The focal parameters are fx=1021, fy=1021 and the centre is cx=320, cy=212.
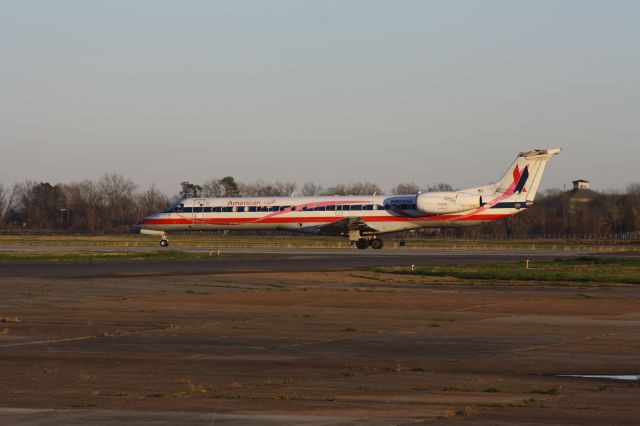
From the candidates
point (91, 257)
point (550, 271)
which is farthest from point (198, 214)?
point (550, 271)

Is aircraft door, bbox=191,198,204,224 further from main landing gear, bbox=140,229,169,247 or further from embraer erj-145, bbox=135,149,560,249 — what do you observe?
main landing gear, bbox=140,229,169,247

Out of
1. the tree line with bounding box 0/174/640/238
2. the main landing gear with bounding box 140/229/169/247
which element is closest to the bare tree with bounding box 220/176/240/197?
the tree line with bounding box 0/174/640/238

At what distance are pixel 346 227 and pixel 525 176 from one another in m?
12.2

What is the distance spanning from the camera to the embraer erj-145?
66250 mm

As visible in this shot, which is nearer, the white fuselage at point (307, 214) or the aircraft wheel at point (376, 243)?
the white fuselage at point (307, 214)

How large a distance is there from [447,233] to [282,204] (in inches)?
1665

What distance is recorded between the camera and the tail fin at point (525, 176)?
217 feet

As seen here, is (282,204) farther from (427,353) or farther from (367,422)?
(367,422)

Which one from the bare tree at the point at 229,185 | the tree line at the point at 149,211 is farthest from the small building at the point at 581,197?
the bare tree at the point at 229,185

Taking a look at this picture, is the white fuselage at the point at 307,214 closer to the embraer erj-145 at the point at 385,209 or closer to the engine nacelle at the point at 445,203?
the embraer erj-145 at the point at 385,209

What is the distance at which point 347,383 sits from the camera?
45.0ft

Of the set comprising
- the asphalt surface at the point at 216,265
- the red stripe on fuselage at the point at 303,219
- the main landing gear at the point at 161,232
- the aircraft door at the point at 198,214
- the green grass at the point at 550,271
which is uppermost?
the aircraft door at the point at 198,214

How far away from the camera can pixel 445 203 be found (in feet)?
216

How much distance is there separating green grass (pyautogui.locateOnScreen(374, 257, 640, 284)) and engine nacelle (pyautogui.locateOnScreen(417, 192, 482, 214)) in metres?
17.4
